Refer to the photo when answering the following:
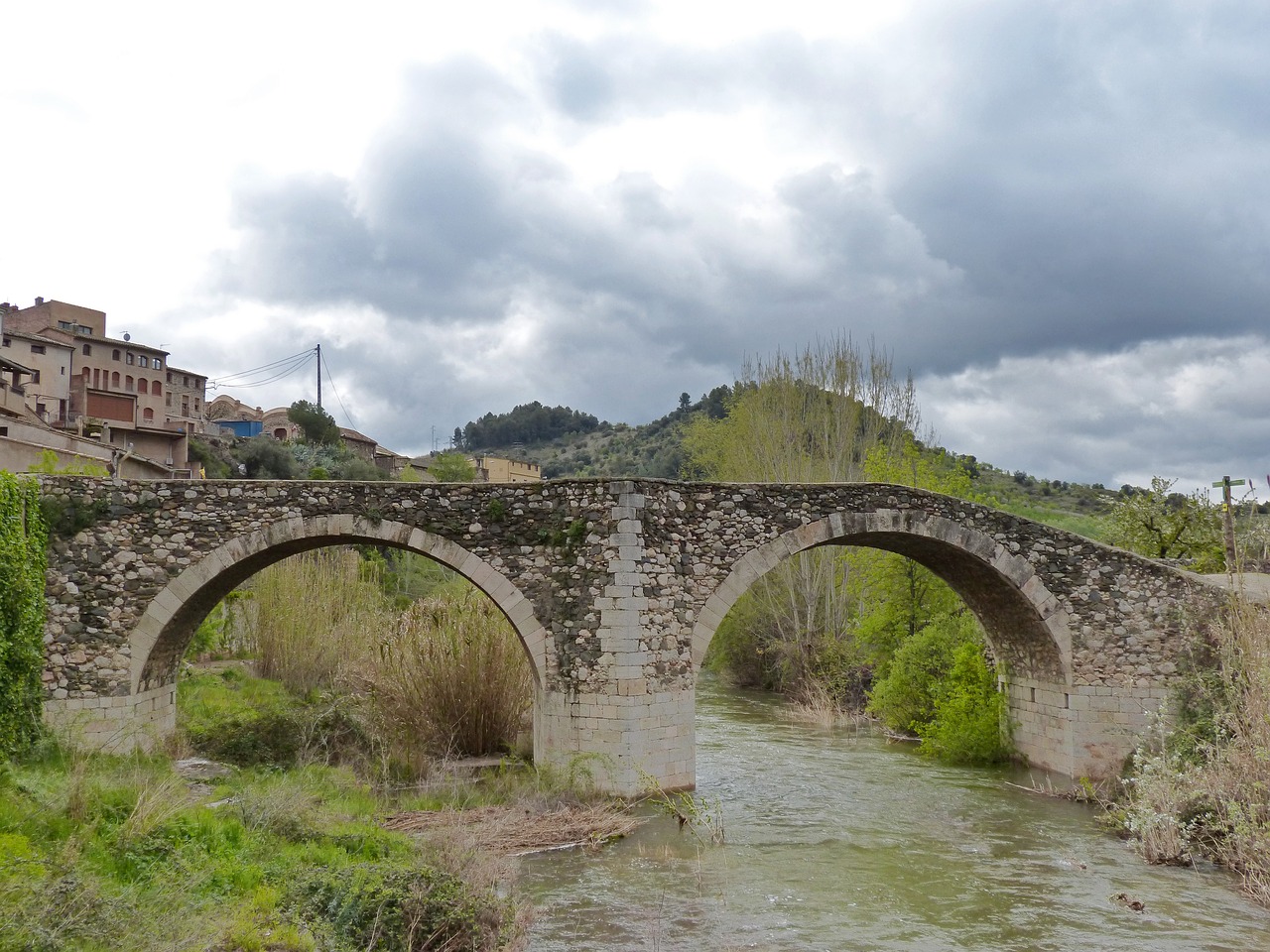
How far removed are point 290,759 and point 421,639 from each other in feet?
7.59

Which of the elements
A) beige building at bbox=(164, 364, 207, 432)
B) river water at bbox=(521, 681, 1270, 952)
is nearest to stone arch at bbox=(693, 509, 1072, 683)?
river water at bbox=(521, 681, 1270, 952)

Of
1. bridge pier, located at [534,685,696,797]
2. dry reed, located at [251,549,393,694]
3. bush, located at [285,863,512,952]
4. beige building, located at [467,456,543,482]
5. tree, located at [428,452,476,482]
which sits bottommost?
bush, located at [285,863,512,952]

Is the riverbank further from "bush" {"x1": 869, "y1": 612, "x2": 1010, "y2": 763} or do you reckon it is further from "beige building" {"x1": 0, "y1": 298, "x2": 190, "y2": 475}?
"beige building" {"x1": 0, "y1": 298, "x2": 190, "y2": 475}

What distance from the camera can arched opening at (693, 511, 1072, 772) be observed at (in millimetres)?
12312

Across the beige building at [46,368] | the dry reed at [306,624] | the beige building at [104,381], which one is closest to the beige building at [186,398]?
the beige building at [104,381]

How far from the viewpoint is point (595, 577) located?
11.9m

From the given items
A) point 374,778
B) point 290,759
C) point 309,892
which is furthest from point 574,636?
point 309,892

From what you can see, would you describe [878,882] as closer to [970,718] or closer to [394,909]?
Result: [394,909]

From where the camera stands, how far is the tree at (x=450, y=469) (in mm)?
45969

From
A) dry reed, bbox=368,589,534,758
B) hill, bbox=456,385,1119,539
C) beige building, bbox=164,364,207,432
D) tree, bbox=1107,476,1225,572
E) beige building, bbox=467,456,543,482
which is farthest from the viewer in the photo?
beige building, bbox=467,456,543,482

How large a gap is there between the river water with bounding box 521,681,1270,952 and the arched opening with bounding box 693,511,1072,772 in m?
1.01

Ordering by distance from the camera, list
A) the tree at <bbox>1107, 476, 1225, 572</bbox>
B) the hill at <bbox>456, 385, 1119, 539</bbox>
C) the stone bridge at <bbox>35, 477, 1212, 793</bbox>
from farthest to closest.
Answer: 1. the hill at <bbox>456, 385, 1119, 539</bbox>
2. the tree at <bbox>1107, 476, 1225, 572</bbox>
3. the stone bridge at <bbox>35, 477, 1212, 793</bbox>

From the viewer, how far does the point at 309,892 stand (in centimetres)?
706

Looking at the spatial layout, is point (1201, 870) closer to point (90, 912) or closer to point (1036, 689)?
point (1036, 689)
